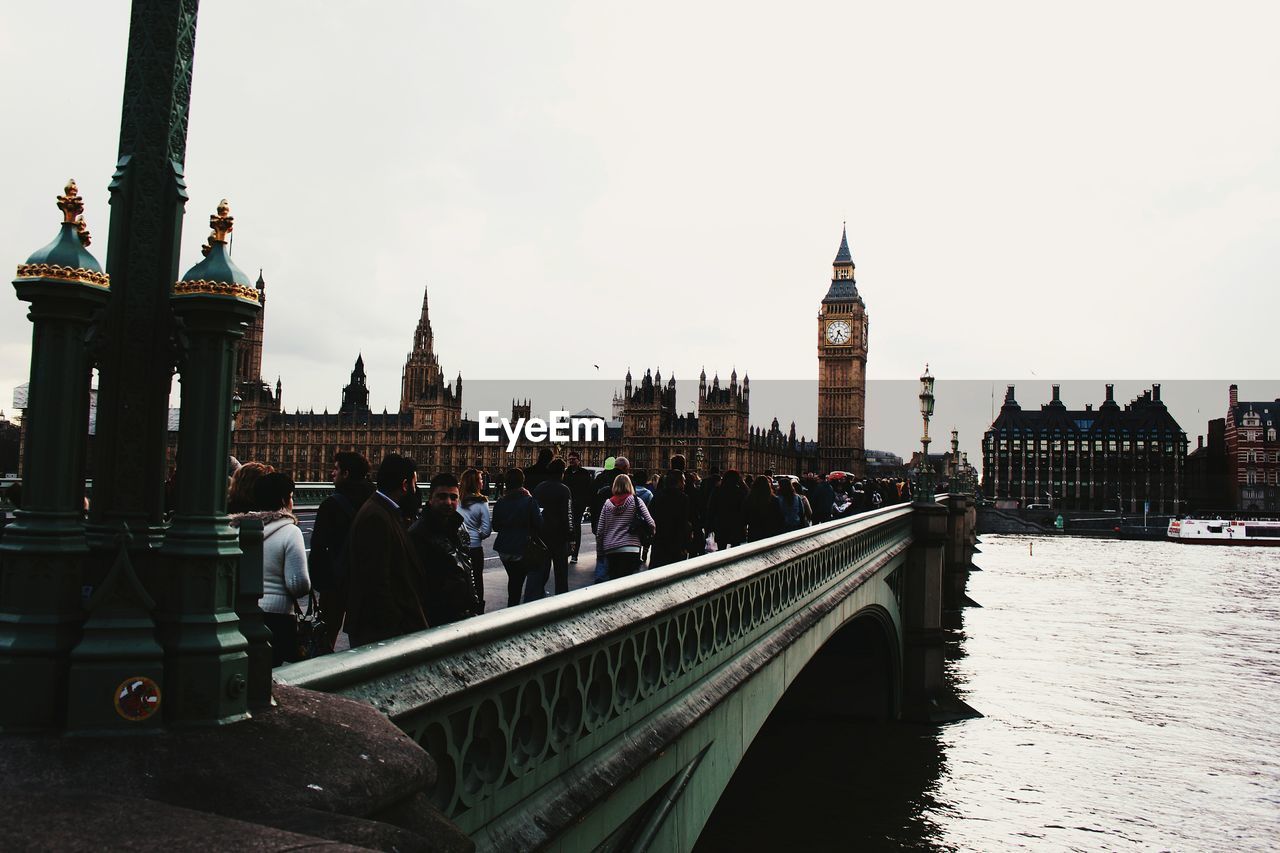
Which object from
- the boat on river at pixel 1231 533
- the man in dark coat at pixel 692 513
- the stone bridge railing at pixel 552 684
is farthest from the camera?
the boat on river at pixel 1231 533

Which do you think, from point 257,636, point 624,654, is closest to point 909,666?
point 624,654

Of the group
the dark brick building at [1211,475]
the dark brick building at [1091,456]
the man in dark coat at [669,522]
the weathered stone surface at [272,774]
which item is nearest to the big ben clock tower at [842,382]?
the dark brick building at [1091,456]

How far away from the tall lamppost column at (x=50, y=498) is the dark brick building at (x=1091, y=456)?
517ft

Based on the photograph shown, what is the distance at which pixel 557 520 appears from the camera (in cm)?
1166

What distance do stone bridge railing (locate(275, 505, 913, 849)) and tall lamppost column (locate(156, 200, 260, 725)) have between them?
1.30ft

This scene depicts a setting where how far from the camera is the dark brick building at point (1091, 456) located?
5930 inches

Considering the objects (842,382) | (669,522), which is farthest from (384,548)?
(842,382)

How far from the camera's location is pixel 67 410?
2.44 metres

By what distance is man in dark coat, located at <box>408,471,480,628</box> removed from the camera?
6.37 metres

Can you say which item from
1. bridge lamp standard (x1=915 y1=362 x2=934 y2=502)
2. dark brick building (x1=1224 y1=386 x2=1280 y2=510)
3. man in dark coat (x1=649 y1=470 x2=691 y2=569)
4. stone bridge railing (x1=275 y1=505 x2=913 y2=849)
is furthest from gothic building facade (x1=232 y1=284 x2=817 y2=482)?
stone bridge railing (x1=275 y1=505 x2=913 y2=849)

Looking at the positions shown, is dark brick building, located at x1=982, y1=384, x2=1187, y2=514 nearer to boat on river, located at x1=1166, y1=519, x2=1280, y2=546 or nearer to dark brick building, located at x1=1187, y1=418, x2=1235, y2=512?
dark brick building, located at x1=1187, y1=418, x2=1235, y2=512

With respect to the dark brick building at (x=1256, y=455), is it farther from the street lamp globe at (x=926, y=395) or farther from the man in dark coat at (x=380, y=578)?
the man in dark coat at (x=380, y=578)

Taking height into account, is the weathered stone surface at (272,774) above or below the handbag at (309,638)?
above
